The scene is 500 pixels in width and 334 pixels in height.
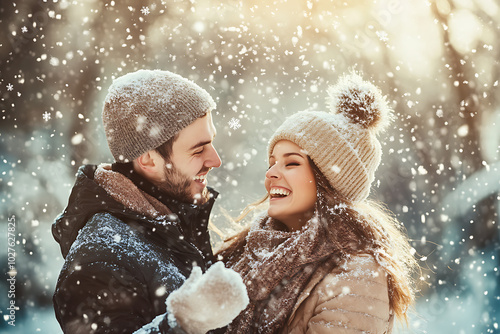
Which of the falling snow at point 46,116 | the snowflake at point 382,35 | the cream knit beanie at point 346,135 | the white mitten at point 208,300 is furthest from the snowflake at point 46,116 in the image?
the white mitten at point 208,300

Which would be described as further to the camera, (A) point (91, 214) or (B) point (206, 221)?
(B) point (206, 221)

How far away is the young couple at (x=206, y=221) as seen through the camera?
2043 millimetres

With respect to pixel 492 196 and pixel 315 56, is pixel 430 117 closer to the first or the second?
pixel 492 196

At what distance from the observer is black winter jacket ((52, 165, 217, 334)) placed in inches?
75.2

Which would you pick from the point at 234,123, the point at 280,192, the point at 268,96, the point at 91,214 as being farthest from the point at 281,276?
the point at 268,96

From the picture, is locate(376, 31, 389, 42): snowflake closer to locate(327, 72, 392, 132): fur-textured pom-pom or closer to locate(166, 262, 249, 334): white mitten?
locate(327, 72, 392, 132): fur-textured pom-pom

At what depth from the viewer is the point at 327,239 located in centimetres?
258

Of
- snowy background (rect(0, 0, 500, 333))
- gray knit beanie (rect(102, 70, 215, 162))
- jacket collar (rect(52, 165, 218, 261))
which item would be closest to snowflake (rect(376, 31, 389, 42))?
snowy background (rect(0, 0, 500, 333))

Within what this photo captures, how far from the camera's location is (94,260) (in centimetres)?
200

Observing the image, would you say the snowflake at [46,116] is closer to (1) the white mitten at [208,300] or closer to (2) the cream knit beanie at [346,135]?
(2) the cream knit beanie at [346,135]

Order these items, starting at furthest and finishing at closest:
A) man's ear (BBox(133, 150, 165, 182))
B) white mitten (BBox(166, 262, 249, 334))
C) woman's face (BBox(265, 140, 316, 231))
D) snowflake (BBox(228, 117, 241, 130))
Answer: snowflake (BBox(228, 117, 241, 130)) < woman's face (BBox(265, 140, 316, 231)) < man's ear (BBox(133, 150, 165, 182)) < white mitten (BBox(166, 262, 249, 334))

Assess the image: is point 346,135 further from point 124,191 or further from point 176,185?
point 124,191

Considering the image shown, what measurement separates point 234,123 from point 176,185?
5.28 meters

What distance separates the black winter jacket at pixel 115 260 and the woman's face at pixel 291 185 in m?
0.51
